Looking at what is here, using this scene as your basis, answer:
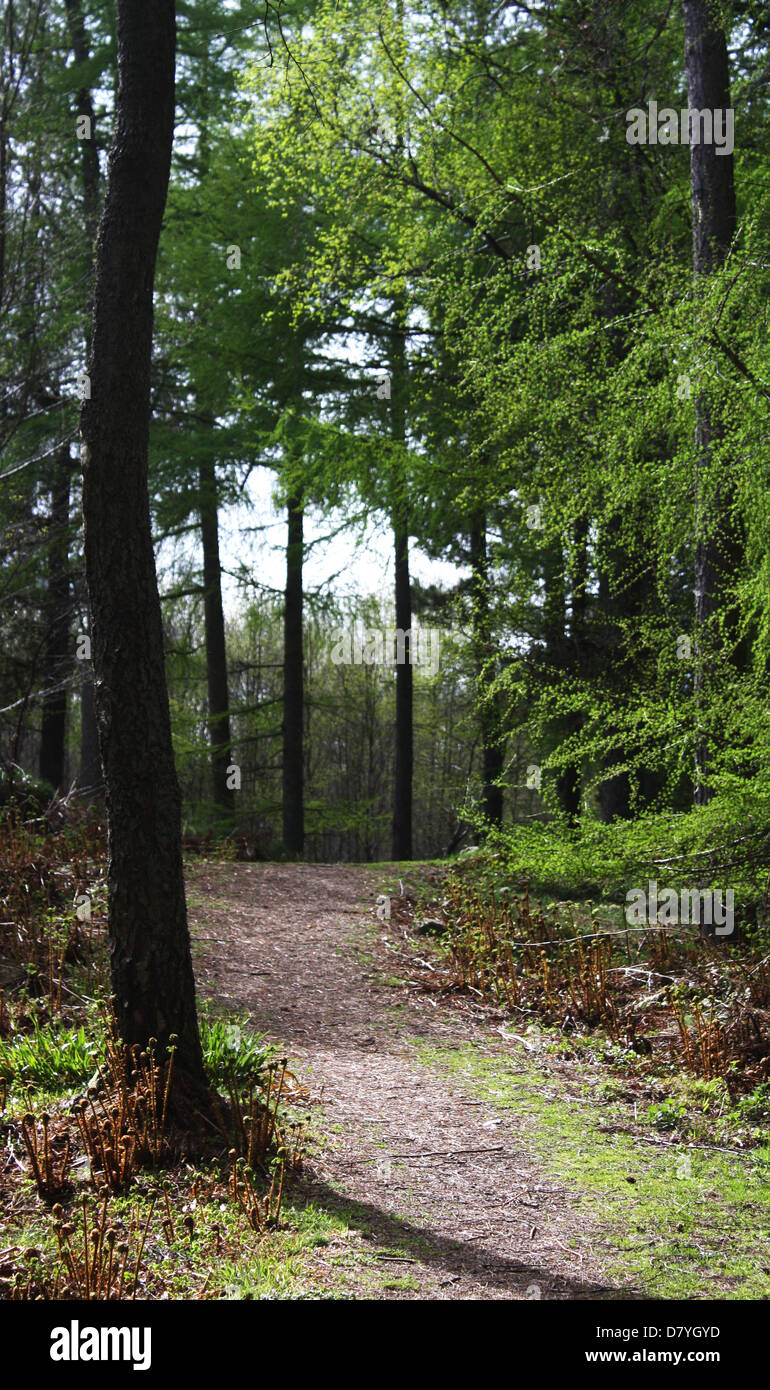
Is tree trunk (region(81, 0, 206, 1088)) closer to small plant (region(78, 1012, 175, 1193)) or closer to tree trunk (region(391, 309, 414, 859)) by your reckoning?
small plant (region(78, 1012, 175, 1193))

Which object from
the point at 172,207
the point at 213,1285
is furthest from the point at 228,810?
the point at 213,1285

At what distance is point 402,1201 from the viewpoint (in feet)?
12.7

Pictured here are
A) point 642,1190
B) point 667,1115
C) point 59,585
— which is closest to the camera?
point 642,1190

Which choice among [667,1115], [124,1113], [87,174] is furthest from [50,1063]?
[87,174]

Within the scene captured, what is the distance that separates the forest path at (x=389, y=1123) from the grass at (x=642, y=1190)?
8 centimetres

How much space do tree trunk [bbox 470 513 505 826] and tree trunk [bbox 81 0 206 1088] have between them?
373 centimetres

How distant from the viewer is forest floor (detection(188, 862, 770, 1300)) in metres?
3.28

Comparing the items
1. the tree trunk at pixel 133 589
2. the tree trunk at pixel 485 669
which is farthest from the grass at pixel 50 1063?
the tree trunk at pixel 485 669

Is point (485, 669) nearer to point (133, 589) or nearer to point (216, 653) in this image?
point (133, 589)

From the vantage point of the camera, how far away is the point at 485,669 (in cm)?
880

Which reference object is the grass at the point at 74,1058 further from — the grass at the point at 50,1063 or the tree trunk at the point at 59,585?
the tree trunk at the point at 59,585

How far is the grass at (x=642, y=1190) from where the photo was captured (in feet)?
10.9

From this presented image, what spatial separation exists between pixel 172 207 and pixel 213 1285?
14341 mm

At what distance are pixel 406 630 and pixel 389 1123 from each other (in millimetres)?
10737
